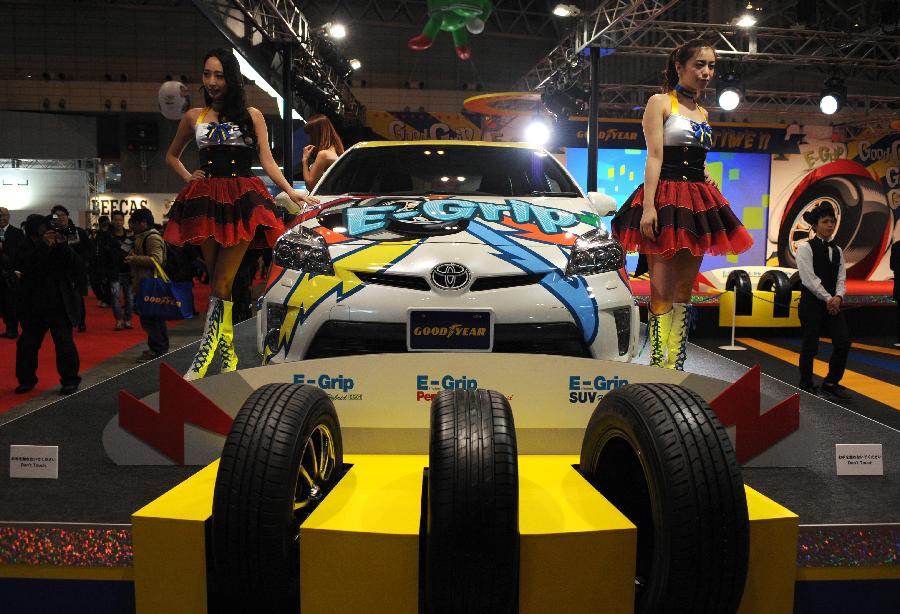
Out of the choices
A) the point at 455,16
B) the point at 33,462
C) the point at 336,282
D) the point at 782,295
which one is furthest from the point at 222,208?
the point at 455,16

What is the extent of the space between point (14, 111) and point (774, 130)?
21.4 metres

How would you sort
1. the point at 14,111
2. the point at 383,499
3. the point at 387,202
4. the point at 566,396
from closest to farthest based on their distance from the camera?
the point at 383,499, the point at 566,396, the point at 387,202, the point at 14,111

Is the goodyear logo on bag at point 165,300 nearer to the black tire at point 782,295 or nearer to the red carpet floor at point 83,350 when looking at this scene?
the red carpet floor at point 83,350

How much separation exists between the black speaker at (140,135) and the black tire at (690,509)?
25058mm

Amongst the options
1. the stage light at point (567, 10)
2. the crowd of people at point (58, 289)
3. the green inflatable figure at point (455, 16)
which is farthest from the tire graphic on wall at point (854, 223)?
the crowd of people at point (58, 289)

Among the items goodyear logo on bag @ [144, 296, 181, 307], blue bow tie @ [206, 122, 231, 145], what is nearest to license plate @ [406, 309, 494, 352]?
blue bow tie @ [206, 122, 231, 145]

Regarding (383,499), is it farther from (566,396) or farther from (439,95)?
(439,95)

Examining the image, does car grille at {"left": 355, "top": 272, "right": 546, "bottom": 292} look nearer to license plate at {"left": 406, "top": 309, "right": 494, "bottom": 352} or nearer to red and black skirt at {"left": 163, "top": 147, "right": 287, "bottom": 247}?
license plate at {"left": 406, "top": 309, "right": 494, "bottom": 352}

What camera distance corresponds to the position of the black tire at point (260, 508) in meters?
1.43

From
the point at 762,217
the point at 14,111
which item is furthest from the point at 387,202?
the point at 14,111

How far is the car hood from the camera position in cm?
289

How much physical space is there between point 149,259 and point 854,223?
14153mm

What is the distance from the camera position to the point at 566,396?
205 cm

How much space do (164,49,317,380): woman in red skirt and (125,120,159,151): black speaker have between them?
22.3m
